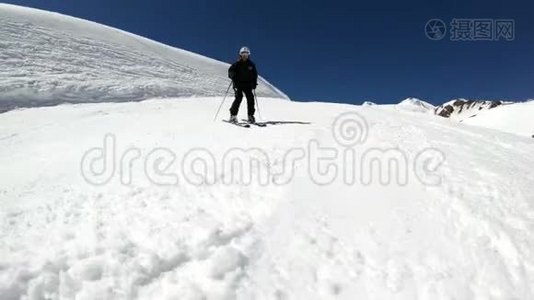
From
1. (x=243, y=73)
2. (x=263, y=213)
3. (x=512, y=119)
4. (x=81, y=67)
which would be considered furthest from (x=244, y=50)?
(x=512, y=119)

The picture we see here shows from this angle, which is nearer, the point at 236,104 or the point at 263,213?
the point at 263,213

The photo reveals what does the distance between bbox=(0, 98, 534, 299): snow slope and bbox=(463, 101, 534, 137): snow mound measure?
2680 inches

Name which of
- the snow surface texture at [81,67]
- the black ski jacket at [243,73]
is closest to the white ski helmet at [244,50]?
the black ski jacket at [243,73]

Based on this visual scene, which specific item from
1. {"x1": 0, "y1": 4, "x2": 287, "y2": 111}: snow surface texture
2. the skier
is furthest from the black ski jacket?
{"x1": 0, "y1": 4, "x2": 287, "y2": 111}: snow surface texture

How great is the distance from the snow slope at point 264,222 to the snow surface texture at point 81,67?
8.16 m

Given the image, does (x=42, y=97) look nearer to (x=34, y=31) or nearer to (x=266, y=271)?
(x=34, y=31)

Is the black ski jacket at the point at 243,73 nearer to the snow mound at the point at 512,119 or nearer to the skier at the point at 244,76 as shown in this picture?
the skier at the point at 244,76

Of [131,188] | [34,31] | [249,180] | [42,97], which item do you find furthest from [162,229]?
[34,31]

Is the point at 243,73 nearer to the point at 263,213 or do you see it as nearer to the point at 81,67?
the point at 263,213

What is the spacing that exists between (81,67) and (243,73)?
37.5 feet

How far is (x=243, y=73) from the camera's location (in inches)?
460

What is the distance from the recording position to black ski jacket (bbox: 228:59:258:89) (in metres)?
11.6

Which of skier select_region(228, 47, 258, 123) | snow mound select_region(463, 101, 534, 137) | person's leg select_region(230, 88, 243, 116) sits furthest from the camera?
snow mound select_region(463, 101, 534, 137)

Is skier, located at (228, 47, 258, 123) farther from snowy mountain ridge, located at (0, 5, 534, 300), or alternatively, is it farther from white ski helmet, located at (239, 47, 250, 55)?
snowy mountain ridge, located at (0, 5, 534, 300)
